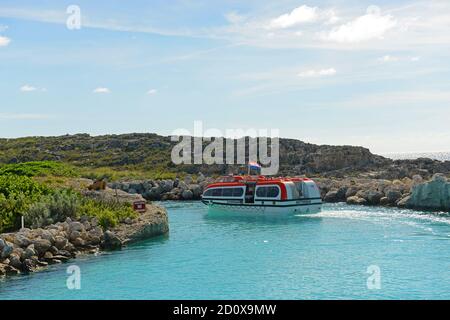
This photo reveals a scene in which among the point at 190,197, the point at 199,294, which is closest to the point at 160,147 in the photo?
the point at 190,197

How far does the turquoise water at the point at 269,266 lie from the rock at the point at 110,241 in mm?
672

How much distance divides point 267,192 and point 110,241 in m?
19.7

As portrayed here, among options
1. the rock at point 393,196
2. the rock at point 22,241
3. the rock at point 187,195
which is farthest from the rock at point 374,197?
the rock at point 22,241

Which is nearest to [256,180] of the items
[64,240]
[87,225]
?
[87,225]

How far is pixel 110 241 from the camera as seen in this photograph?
29.0 m

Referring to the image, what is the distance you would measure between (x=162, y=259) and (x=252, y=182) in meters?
21.9

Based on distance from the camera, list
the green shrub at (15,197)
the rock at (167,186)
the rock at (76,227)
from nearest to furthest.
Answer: the rock at (76,227), the green shrub at (15,197), the rock at (167,186)

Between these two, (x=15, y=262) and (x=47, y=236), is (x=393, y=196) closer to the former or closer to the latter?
(x=47, y=236)

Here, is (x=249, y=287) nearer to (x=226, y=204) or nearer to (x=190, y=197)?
(x=226, y=204)

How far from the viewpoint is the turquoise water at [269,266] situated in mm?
20609

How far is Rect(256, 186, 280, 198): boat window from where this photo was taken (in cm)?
4550

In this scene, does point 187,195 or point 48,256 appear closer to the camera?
point 48,256

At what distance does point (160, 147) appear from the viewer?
115 metres

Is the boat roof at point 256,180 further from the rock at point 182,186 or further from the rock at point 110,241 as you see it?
the rock at point 110,241
